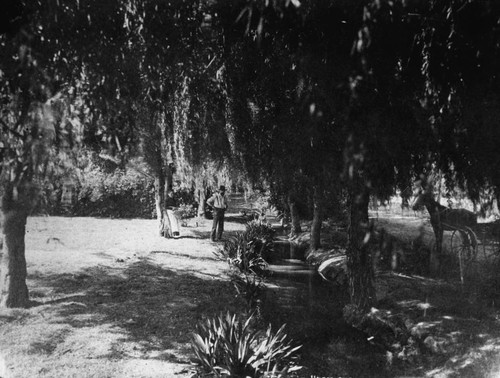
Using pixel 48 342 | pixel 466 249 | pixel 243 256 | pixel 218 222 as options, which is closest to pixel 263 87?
pixel 48 342

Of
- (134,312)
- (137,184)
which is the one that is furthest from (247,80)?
(137,184)

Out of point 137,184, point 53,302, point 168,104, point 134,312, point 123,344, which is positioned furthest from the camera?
point 137,184

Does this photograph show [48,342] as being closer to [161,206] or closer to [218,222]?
[161,206]

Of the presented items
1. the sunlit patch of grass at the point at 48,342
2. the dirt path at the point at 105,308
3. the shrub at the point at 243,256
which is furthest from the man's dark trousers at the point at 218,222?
the sunlit patch of grass at the point at 48,342

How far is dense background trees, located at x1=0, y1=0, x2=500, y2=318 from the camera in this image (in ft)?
9.85

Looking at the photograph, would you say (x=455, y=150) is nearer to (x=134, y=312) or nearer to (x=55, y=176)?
(x=55, y=176)

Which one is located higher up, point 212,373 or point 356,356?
point 212,373

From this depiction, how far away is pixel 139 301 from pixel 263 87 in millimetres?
4620

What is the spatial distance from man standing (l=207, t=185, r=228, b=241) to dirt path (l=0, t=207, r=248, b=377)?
2.65 meters

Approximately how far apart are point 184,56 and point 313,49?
1.33 m

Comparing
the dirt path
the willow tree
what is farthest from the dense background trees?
the dirt path

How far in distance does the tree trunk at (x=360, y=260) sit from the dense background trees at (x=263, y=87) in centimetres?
102

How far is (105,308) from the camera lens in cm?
660

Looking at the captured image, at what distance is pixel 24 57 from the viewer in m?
2.85
